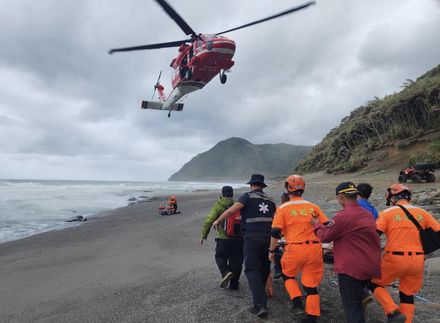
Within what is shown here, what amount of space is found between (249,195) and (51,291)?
4396 mm

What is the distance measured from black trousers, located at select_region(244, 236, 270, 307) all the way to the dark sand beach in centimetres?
29

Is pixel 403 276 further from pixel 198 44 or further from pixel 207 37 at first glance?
pixel 198 44

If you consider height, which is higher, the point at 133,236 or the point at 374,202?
the point at 374,202

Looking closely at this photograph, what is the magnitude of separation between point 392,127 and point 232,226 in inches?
1345

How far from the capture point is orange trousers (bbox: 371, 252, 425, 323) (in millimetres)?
4090

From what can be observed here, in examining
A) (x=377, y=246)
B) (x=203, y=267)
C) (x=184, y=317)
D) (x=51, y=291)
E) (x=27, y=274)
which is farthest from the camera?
(x=27, y=274)

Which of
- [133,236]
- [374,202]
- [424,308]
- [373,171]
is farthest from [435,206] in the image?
[373,171]

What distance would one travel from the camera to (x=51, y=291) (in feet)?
21.9

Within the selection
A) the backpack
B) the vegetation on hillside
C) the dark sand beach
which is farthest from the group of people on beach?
the vegetation on hillside

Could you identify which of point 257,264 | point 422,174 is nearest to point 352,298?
point 257,264

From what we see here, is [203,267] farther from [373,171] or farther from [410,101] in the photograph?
[410,101]

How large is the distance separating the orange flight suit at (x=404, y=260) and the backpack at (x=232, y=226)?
2.18 m

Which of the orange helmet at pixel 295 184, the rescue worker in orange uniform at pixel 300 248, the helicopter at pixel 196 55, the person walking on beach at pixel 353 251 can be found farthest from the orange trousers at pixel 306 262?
the helicopter at pixel 196 55

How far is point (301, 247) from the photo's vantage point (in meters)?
4.37
